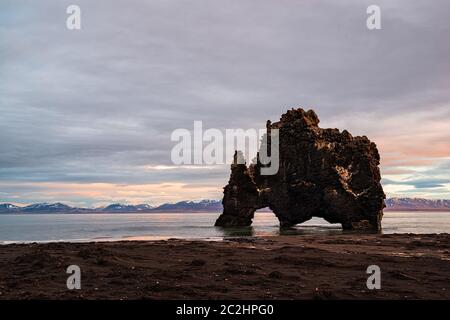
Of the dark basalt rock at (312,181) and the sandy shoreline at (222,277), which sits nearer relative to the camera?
the sandy shoreline at (222,277)

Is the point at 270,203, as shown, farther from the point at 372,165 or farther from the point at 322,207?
the point at 372,165

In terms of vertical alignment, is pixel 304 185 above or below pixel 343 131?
below

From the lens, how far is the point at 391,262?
35.6 meters

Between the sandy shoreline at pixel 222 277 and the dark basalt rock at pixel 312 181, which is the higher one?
the dark basalt rock at pixel 312 181

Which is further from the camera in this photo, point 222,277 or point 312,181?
point 312,181

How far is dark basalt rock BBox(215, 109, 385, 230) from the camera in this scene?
9962 cm

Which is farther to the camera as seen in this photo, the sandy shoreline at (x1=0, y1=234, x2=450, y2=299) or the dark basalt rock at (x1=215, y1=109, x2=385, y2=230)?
the dark basalt rock at (x1=215, y1=109, x2=385, y2=230)

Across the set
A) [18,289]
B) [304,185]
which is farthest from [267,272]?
[304,185]

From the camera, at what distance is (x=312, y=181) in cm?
10538

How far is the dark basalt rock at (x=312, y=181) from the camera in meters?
99.6

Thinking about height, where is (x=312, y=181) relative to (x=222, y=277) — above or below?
above

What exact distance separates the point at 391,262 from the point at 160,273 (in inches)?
781

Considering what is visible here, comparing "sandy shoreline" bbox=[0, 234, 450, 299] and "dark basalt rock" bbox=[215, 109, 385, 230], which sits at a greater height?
"dark basalt rock" bbox=[215, 109, 385, 230]
